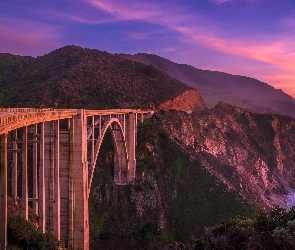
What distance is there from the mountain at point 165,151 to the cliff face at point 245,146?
12.0 inches

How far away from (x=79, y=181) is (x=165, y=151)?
104 ft

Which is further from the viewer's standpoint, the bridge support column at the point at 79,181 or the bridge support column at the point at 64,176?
the bridge support column at the point at 79,181

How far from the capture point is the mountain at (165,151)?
46500mm

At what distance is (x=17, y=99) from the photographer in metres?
66.6

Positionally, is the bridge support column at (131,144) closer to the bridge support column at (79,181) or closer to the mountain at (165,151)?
the mountain at (165,151)

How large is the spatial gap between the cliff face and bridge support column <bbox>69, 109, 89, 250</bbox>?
108 feet

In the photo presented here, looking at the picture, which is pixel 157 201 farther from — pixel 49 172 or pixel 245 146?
pixel 245 146

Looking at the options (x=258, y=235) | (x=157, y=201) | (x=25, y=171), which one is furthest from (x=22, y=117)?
(x=157, y=201)

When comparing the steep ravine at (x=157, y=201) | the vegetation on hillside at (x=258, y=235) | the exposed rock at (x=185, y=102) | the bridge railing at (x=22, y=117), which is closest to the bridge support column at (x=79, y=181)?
the bridge railing at (x=22, y=117)

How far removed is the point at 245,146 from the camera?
84.4m

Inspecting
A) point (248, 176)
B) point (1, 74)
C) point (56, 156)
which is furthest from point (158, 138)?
point (1, 74)

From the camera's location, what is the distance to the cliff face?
67.2 meters

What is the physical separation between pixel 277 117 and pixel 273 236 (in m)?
91.0

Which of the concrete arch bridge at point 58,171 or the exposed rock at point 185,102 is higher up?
the exposed rock at point 185,102
